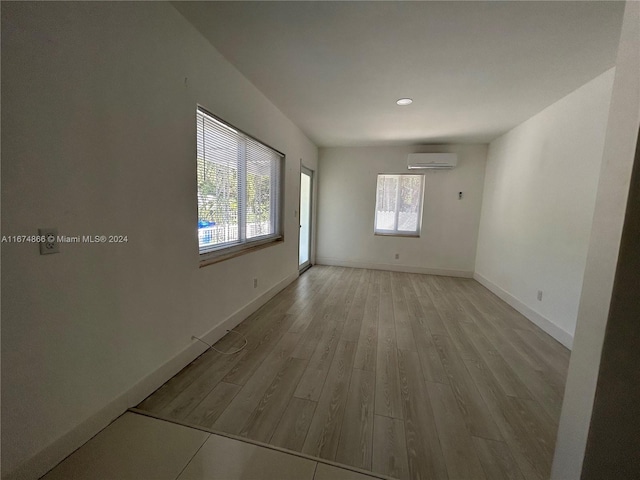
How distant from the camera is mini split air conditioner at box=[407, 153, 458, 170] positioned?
14.8 ft

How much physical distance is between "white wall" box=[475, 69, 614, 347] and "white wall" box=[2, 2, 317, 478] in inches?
135

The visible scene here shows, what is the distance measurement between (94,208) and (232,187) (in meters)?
1.38

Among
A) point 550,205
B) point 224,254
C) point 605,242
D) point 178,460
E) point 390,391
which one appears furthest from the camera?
point 550,205

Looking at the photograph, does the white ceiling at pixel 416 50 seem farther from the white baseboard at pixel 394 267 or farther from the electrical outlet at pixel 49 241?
the white baseboard at pixel 394 267

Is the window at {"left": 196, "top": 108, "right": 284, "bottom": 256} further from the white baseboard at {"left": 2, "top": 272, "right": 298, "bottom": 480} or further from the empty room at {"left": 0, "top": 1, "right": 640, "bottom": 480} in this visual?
the white baseboard at {"left": 2, "top": 272, "right": 298, "bottom": 480}

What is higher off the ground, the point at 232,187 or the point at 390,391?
the point at 232,187

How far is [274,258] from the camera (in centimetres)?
346

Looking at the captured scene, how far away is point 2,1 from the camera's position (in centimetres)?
90

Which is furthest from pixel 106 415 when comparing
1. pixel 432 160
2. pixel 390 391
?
pixel 432 160

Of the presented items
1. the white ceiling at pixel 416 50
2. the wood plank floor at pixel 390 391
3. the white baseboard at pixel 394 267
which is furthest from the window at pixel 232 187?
the white baseboard at pixel 394 267

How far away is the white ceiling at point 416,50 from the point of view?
156 centimetres

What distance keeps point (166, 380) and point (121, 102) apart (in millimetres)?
1790

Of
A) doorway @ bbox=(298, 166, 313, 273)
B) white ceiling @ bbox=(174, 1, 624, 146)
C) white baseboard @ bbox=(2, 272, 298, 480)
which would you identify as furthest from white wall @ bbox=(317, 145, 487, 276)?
white baseboard @ bbox=(2, 272, 298, 480)

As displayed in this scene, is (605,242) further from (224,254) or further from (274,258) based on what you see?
(274,258)
